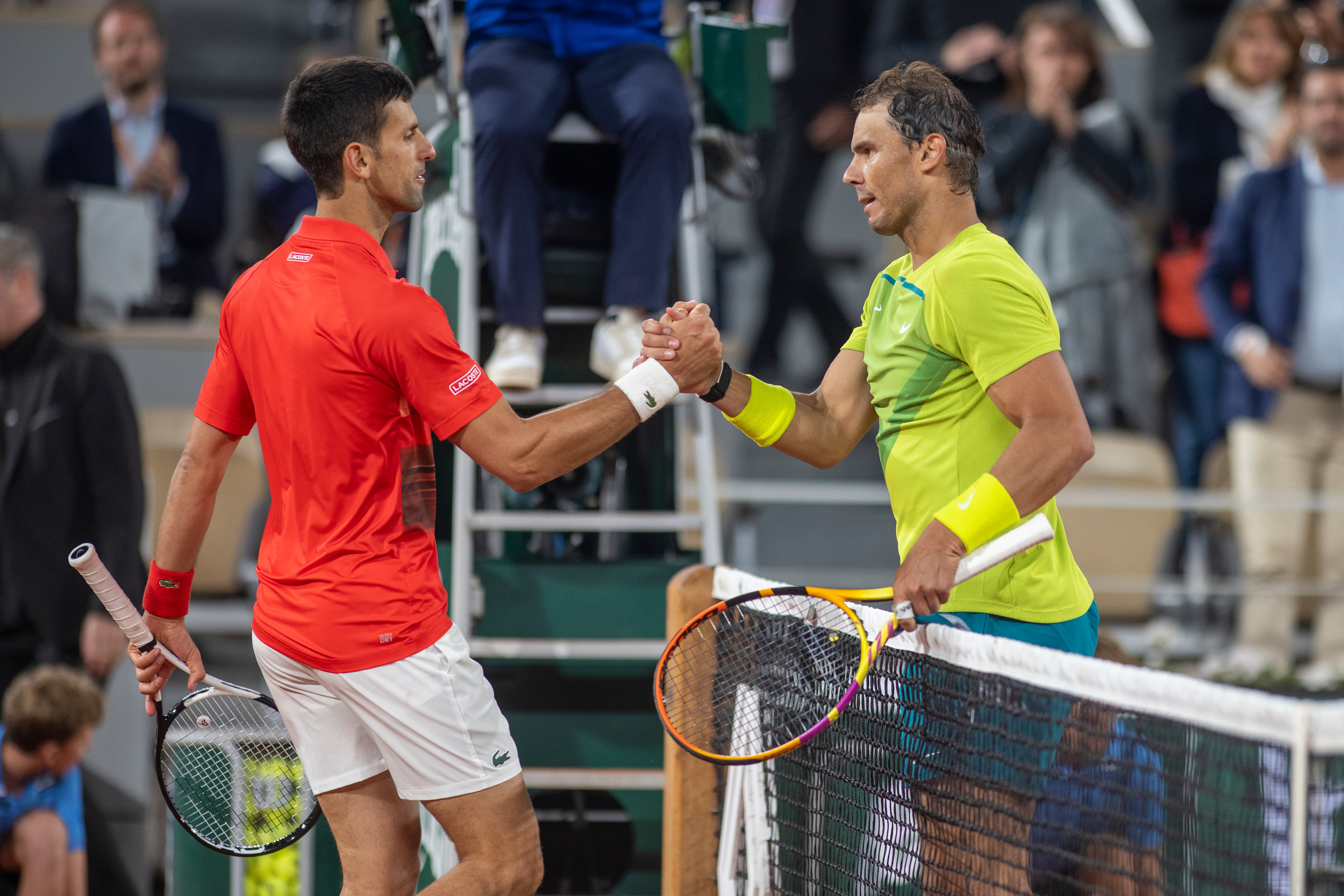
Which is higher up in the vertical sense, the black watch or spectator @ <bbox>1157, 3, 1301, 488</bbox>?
spectator @ <bbox>1157, 3, 1301, 488</bbox>

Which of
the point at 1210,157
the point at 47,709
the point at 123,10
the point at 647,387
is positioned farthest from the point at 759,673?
the point at 1210,157

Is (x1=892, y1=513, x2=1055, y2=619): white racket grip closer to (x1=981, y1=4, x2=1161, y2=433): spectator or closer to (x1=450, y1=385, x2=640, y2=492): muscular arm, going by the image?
(x1=450, y1=385, x2=640, y2=492): muscular arm

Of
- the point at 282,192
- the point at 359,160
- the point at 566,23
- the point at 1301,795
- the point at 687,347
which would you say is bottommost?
the point at 1301,795

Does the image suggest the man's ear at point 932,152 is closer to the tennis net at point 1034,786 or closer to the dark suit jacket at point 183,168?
the tennis net at point 1034,786

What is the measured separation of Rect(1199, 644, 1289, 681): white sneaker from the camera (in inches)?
220

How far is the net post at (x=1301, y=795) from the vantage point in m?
1.82

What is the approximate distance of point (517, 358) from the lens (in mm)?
3855

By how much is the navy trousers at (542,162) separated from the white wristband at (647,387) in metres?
1.27

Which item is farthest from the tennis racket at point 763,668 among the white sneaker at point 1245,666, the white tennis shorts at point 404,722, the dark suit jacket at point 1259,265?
the dark suit jacket at point 1259,265

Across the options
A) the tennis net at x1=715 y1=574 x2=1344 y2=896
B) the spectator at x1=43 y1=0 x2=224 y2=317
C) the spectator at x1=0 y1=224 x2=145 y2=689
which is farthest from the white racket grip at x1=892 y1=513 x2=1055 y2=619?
the spectator at x1=43 y1=0 x2=224 y2=317

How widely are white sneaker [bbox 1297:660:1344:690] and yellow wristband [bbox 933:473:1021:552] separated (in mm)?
3476

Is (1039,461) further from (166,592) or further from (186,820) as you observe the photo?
(186,820)

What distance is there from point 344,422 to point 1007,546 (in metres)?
1.12

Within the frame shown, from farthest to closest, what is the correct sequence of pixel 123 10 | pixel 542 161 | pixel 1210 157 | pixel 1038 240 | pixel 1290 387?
pixel 1210 157
pixel 1038 240
pixel 123 10
pixel 1290 387
pixel 542 161
